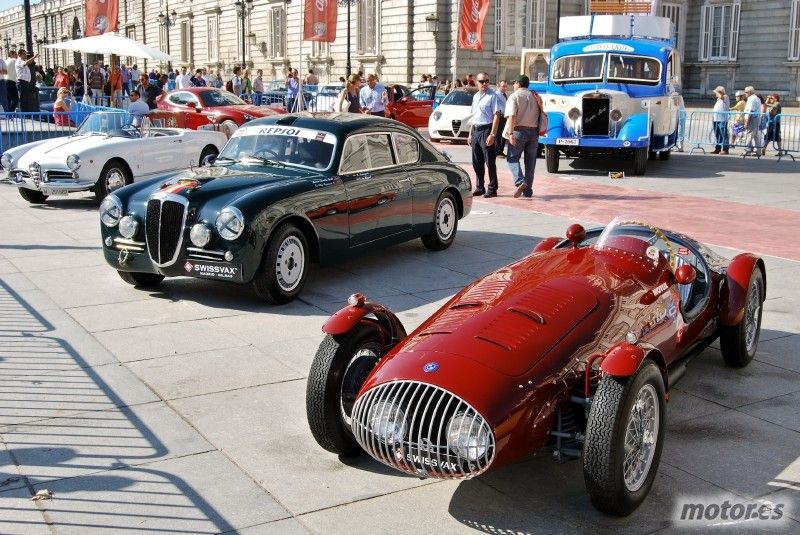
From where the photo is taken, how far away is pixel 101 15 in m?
26.5

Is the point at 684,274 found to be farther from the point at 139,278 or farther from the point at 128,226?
the point at 139,278

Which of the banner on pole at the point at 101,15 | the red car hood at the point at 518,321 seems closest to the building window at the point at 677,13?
the banner on pole at the point at 101,15

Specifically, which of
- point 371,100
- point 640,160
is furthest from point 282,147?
point 371,100

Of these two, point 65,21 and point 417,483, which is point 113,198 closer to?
point 417,483

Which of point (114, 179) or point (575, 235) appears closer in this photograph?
point (575, 235)

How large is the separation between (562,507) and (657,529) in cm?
44

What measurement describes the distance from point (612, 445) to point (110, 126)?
11.8m

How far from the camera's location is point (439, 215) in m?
10.6

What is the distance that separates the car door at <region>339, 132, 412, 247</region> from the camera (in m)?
9.11

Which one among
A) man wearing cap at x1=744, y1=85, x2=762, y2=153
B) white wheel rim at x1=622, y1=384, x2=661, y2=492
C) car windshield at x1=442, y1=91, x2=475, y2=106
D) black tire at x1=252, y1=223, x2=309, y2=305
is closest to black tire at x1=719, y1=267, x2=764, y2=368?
white wheel rim at x1=622, y1=384, x2=661, y2=492

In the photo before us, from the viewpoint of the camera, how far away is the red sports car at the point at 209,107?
20828 millimetres

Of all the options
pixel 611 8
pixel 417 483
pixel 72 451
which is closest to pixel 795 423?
pixel 417 483

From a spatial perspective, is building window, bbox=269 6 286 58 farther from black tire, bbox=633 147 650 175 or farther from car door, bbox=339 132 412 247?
car door, bbox=339 132 412 247

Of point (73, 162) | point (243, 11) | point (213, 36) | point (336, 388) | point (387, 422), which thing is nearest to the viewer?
point (387, 422)
